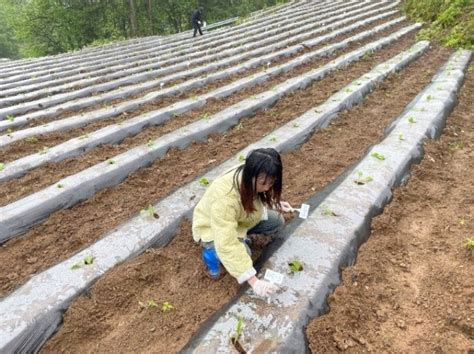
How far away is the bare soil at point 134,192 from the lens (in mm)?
2912

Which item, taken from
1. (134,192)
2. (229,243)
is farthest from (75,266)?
(229,243)

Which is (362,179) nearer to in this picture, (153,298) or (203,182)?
(203,182)

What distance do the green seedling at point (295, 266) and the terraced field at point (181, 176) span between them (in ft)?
0.18

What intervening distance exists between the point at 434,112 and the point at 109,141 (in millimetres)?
3997

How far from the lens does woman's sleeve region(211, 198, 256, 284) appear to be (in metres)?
2.16

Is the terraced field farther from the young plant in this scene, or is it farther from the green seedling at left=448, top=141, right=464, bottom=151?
the green seedling at left=448, top=141, right=464, bottom=151

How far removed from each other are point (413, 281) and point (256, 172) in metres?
1.38

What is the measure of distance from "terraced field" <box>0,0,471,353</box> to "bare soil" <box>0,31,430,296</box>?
17 millimetres

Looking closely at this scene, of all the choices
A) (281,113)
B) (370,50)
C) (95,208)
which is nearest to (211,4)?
Answer: (370,50)

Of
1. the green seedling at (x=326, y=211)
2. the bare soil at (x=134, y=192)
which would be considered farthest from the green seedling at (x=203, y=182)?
the green seedling at (x=326, y=211)

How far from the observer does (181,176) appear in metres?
3.90

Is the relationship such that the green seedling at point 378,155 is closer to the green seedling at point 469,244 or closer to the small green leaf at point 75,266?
the green seedling at point 469,244

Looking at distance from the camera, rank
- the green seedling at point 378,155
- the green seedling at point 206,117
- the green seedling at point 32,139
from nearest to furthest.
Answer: the green seedling at point 378,155 < the green seedling at point 32,139 < the green seedling at point 206,117

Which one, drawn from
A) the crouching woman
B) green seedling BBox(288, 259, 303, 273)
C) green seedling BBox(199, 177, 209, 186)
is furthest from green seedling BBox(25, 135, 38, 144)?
green seedling BBox(288, 259, 303, 273)
